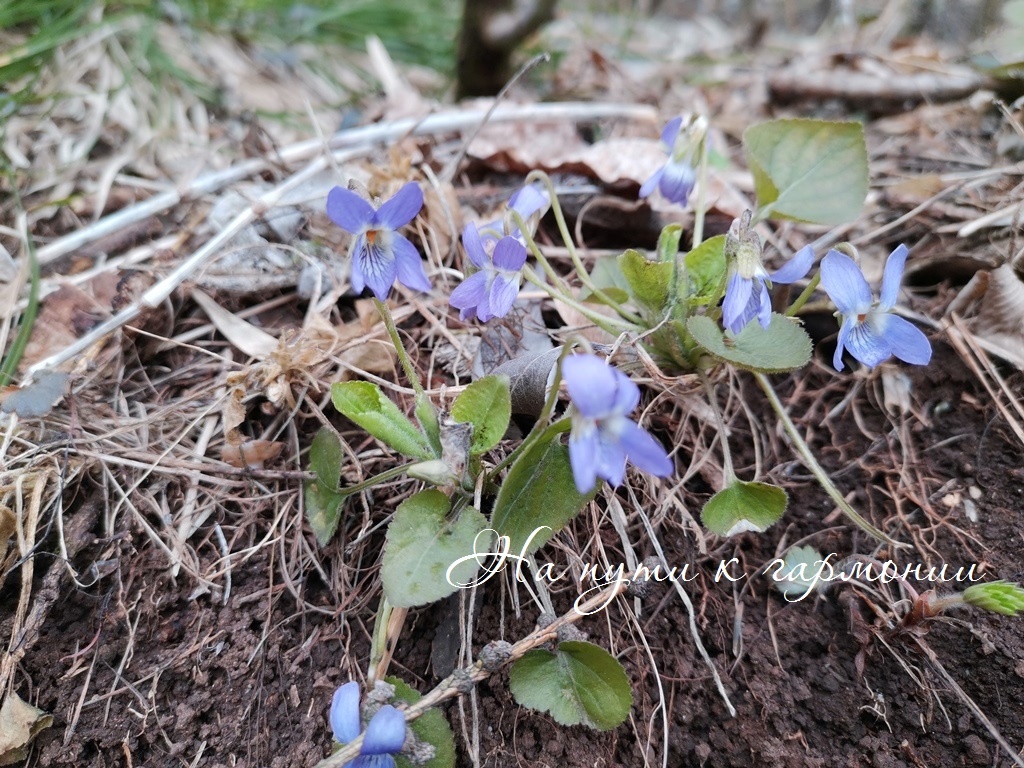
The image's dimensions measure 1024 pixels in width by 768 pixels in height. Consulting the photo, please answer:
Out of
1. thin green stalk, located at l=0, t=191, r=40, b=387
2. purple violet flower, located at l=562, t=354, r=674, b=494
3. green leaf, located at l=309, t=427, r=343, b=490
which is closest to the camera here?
purple violet flower, located at l=562, t=354, r=674, b=494

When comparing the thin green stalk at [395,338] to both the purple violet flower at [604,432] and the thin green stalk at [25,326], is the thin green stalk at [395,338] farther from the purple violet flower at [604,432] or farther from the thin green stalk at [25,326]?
the thin green stalk at [25,326]

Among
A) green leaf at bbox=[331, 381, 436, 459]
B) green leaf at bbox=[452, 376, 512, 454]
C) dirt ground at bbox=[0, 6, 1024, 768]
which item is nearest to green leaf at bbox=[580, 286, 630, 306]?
dirt ground at bbox=[0, 6, 1024, 768]

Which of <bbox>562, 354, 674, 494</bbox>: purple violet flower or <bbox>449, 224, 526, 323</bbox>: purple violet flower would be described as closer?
<bbox>562, 354, 674, 494</bbox>: purple violet flower

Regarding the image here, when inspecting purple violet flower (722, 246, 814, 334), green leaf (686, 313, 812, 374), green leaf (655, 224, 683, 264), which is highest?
purple violet flower (722, 246, 814, 334)

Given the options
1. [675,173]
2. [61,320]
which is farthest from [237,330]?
[675,173]

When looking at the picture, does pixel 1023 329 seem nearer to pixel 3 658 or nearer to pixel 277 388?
pixel 277 388

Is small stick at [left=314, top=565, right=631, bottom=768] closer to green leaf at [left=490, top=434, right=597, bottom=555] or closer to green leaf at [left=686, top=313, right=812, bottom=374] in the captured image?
green leaf at [left=490, top=434, right=597, bottom=555]
